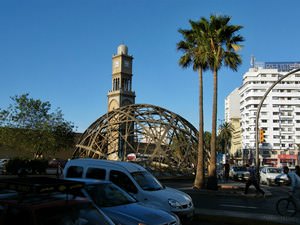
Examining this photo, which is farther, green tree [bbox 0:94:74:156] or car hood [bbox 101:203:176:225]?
green tree [bbox 0:94:74:156]

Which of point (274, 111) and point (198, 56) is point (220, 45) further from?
point (274, 111)

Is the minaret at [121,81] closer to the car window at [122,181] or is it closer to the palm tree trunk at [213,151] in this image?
the palm tree trunk at [213,151]

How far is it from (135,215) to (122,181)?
3399 mm

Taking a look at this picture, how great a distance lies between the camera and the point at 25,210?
14.2ft

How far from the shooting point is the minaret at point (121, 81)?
9069 cm

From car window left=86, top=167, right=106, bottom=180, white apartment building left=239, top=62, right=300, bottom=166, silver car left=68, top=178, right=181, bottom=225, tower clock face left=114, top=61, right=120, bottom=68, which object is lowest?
silver car left=68, top=178, right=181, bottom=225

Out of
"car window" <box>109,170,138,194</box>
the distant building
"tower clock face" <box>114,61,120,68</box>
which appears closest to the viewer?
"car window" <box>109,170,138,194</box>

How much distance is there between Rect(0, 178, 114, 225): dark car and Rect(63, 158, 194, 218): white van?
4579mm

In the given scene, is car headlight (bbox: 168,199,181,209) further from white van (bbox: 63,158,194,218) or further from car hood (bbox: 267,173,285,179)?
car hood (bbox: 267,173,285,179)

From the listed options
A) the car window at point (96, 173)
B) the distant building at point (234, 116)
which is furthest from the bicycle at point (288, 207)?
the distant building at point (234, 116)

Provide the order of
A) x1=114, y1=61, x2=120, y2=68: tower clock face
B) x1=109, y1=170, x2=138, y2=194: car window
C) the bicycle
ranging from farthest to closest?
x1=114, y1=61, x2=120, y2=68: tower clock face, the bicycle, x1=109, y1=170, x2=138, y2=194: car window

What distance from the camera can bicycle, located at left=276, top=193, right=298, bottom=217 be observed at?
43.2 ft

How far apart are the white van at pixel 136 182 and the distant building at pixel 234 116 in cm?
13040

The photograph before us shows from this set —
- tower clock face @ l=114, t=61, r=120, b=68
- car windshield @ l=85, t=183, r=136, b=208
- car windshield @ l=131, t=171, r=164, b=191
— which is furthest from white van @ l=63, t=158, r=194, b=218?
tower clock face @ l=114, t=61, r=120, b=68
